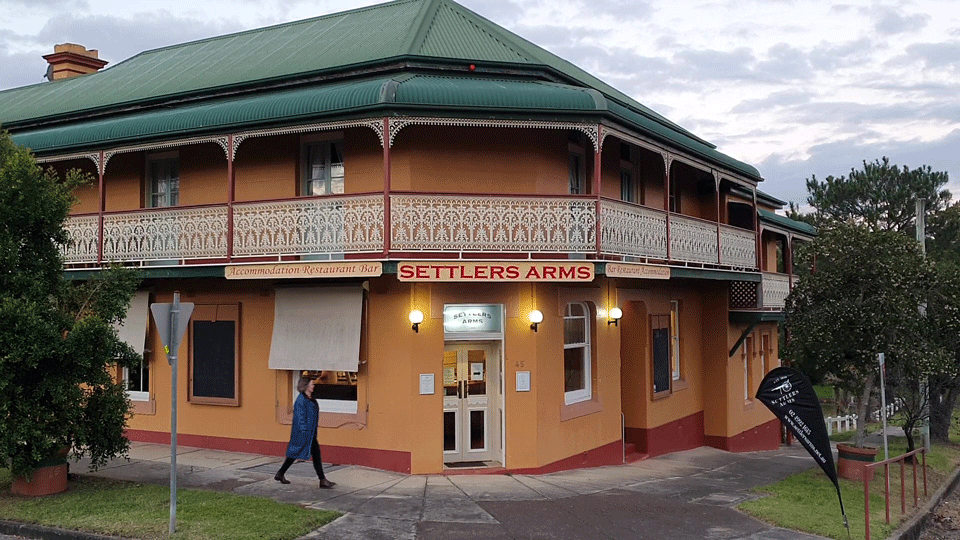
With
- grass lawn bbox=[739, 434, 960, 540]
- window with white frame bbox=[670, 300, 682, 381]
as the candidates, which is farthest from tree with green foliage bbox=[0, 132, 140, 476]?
window with white frame bbox=[670, 300, 682, 381]

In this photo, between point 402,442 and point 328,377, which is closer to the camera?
point 402,442

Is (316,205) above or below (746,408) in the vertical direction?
above

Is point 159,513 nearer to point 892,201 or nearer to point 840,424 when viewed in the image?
point 840,424

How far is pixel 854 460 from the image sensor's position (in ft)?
44.8

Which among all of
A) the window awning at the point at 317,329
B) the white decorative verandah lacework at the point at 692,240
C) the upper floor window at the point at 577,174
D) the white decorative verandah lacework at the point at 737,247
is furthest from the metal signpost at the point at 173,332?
the white decorative verandah lacework at the point at 737,247

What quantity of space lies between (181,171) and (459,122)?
6.05 metres

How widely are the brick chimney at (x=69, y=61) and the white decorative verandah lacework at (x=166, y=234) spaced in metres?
11.5

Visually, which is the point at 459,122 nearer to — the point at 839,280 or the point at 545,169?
the point at 545,169

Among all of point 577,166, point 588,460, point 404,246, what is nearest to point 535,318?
point 404,246

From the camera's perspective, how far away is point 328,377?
13.4 meters

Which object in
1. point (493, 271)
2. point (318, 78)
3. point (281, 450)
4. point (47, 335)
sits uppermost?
point (318, 78)

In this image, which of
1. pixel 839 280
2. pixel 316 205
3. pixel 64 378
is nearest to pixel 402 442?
pixel 316 205

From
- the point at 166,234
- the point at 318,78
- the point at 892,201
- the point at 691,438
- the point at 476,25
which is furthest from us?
the point at 892,201

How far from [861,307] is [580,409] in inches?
201
